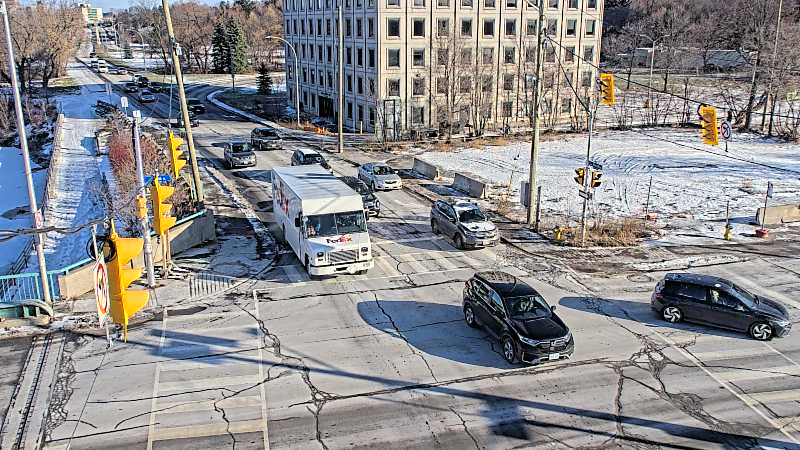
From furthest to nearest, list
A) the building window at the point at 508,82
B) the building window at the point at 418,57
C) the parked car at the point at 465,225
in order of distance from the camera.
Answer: the building window at the point at 508,82
the building window at the point at 418,57
the parked car at the point at 465,225

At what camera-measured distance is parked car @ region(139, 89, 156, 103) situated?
75.6 meters

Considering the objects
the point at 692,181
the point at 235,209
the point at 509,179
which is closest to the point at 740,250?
the point at 692,181

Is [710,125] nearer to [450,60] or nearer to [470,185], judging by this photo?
[470,185]

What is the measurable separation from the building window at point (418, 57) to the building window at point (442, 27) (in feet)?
7.04

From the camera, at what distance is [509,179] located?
3906 cm

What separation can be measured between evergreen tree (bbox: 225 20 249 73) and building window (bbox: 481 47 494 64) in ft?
188

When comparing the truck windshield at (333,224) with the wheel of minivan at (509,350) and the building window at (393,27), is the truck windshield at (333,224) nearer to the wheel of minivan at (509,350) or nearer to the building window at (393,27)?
the wheel of minivan at (509,350)

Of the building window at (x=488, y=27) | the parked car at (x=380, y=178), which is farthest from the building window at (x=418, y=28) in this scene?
the parked car at (x=380, y=178)

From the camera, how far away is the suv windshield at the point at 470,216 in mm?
26631

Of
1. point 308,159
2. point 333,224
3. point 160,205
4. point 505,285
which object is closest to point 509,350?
point 505,285

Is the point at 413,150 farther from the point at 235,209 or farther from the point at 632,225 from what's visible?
the point at 632,225

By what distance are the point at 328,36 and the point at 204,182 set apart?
106 ft

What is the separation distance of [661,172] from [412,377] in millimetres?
29490

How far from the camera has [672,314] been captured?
19.8 meters
